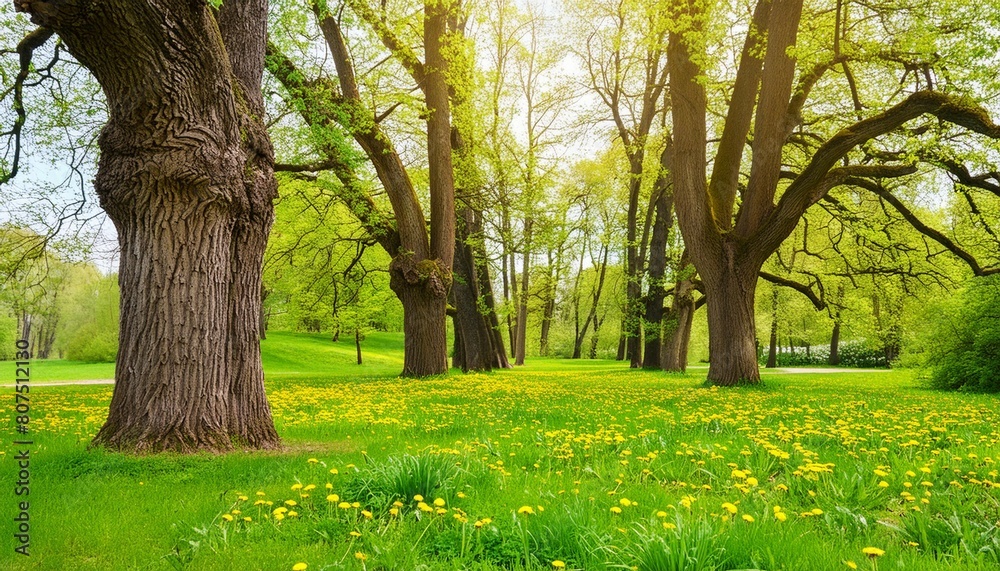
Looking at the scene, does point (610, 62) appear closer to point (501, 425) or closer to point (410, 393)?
point (410, 393)

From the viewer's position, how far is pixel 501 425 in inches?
245

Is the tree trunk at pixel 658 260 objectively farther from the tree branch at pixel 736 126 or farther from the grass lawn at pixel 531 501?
the grass lawn at pixel 531 501

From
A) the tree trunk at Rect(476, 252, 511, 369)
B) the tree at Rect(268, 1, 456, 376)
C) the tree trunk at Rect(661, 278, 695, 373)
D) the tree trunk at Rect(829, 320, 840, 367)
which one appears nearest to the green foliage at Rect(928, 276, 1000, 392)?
the tree trunk at Rect(661, 278, 695, 373)

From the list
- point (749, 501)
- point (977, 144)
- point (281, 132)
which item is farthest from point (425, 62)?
point (749, 501)

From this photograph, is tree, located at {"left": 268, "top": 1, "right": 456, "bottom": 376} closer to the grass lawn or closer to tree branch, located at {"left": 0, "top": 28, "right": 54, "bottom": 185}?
tree branch, located at {"left": 0, "top": 28, "right": 54, "bottom": 185}

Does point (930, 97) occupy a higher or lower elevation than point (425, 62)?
lower

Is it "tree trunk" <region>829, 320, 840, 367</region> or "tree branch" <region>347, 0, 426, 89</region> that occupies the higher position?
"tree branch" <region>347, 0, 426, 89</region>

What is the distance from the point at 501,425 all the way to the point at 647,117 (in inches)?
784

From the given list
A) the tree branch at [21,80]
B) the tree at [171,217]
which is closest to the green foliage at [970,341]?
the tree at [171,217]

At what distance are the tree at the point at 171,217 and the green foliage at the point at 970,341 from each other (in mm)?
16058

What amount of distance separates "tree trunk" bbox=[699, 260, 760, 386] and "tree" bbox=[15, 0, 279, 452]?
10.3m

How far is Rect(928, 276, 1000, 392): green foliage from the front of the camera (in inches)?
505

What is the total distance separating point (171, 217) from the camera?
14.9 ft

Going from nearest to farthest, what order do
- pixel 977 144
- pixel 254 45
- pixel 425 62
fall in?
pixel 254 45, pixel 977 144, pixel 425 62
